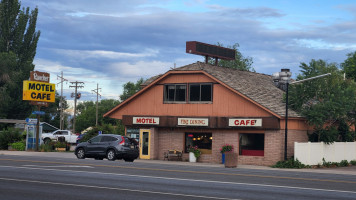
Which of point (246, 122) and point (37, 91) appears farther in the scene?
point (37, 91)

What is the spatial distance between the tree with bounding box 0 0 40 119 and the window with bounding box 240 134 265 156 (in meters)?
44.8

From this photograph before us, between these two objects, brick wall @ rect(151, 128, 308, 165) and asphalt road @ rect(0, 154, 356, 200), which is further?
brick wall @ rect(151, 128, 308, 165)

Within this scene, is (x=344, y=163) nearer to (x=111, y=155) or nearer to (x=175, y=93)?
(x=175, y=93)

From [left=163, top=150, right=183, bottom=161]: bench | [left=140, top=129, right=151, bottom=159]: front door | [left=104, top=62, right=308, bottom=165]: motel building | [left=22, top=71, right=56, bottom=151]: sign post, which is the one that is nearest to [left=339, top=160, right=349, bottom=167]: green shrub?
[left=104, top=62, right=308, bottom=165]: motel building

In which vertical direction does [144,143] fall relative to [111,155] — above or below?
above

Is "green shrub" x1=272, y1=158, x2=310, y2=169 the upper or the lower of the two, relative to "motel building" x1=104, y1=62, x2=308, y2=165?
lower

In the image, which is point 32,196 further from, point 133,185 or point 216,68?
point 216,68

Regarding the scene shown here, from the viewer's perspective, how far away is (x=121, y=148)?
34.8 meters

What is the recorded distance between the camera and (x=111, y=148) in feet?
115

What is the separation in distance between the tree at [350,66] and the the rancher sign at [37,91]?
35.2m

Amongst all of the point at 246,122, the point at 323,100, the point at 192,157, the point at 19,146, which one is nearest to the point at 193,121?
the point at 192,157

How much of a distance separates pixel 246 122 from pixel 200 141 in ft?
14.7

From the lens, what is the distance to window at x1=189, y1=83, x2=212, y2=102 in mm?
38625

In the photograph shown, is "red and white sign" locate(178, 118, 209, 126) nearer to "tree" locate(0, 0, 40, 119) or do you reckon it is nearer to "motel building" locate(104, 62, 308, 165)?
"motel building" locate(104, 62, 308, 165)
